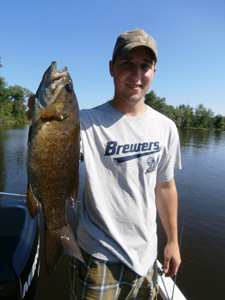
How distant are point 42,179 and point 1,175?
34.1 feet

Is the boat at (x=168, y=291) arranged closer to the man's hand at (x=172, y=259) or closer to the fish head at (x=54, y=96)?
the man's hand at (x=172, y=259)

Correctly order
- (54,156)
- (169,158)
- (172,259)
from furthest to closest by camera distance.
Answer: (172,259) < (169,158) < (54,156)

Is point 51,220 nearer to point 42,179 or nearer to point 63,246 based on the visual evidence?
point 63,246

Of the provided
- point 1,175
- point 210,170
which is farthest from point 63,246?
point 210,170

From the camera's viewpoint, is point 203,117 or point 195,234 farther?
point 203,117

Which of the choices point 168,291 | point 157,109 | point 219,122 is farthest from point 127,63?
point 219,122

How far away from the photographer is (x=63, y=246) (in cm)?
155

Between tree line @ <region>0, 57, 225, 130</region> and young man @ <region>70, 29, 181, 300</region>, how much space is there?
1608cm

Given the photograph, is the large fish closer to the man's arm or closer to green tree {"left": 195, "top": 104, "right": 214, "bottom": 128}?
the man's arm

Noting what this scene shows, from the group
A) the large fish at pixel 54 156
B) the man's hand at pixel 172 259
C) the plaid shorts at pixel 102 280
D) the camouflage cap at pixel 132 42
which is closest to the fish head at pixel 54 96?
the large fish at pixel 54 156

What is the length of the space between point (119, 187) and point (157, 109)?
76.4 metres

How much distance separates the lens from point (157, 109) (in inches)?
2943

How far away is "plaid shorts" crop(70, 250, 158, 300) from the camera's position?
1612 millimetres

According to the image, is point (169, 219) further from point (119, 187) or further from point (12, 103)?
point (12, 103)
